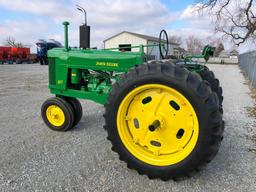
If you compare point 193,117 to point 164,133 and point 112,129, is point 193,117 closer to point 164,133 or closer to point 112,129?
point 164,133

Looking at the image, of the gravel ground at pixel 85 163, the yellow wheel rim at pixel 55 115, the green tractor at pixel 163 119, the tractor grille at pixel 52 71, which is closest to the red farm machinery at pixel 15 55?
the gravel ground at pixel 85 163

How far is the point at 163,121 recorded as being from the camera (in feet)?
9.19

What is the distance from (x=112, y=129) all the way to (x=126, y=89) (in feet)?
1.67

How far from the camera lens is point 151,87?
2.69 m

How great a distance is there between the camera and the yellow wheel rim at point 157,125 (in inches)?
106

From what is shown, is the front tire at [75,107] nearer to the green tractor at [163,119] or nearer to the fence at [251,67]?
the green tractor at [163,119]

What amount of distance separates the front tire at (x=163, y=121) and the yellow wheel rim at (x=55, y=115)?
1.61 meters

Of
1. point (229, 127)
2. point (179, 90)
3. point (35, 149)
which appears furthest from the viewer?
point (229, 127)

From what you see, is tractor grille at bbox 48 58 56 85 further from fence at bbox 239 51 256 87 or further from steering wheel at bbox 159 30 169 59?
fence at bbox 239 51 256 87

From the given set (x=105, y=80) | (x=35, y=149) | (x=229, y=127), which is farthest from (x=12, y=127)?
(x=229, y=127)

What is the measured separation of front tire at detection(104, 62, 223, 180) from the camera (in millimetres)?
2471

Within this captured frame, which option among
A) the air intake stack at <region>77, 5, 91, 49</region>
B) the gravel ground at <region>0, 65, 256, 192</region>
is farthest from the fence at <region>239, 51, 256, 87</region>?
the air intake stack at <region>77, 5, 91, 49</region>

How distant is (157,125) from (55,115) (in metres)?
2.15

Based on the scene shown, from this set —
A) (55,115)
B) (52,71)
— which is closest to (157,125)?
(55,115)
